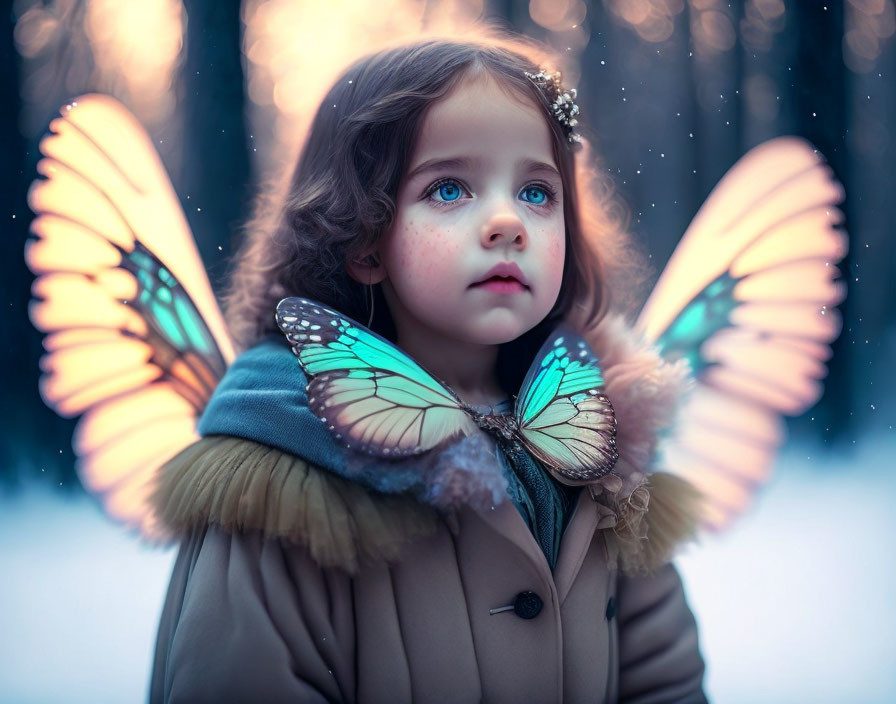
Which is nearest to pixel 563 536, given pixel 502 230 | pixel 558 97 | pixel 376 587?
pixel 376 587

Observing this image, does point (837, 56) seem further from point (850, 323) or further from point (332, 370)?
point (332, 370)

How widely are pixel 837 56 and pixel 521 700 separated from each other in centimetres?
130

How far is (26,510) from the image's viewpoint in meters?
1.19

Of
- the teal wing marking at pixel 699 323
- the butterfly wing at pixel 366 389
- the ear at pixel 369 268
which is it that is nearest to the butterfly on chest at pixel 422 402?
the butterfly wing at pixel 366 389

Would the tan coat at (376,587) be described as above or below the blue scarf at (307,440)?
below

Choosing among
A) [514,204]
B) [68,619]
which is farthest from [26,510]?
[514,204]


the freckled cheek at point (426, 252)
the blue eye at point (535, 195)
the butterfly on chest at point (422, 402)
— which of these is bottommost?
the butterfly on chest at point (422, 402)

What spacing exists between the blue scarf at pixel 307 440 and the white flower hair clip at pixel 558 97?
13.9 inches

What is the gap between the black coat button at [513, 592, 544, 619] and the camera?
0.73 meters

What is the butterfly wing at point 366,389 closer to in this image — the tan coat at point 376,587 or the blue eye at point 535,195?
the tan coat at point 376,587

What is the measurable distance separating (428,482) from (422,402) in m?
0.07

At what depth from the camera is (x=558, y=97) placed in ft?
2.75

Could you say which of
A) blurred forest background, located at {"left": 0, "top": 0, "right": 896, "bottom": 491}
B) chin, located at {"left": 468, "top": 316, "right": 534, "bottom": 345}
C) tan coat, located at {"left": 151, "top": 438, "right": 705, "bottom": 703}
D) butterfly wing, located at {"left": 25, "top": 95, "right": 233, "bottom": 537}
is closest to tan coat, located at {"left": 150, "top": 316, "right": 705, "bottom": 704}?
tan coat, located at {"left": 151, "top": 438, "right": 705, "bottom": 703}

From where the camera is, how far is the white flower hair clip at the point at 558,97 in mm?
828
